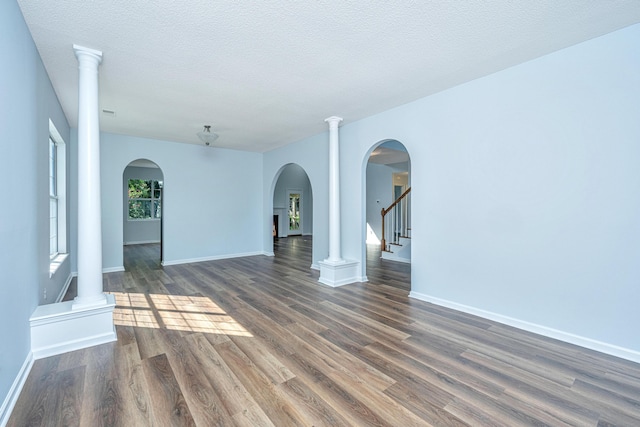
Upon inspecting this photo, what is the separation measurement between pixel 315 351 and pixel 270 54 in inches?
107

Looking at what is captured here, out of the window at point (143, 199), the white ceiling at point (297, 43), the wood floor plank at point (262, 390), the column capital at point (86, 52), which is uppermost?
the white ceiling at point (297, 43)

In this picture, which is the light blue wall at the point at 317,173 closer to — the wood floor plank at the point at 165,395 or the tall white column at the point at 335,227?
the tall white column at the point at 335,227

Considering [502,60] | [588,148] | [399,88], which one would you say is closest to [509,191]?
[588,148]

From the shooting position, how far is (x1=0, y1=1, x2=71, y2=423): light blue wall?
5.74 ft

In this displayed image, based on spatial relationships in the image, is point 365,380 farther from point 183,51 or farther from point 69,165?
point 69,165

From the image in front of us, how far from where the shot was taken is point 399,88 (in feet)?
11.5

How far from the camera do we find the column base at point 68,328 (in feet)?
7.75

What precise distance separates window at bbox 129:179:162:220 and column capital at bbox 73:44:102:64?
806 cm

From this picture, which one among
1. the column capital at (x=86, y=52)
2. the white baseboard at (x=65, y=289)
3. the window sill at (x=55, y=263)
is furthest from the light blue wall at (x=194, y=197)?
the column capital at (x=86, y=52)

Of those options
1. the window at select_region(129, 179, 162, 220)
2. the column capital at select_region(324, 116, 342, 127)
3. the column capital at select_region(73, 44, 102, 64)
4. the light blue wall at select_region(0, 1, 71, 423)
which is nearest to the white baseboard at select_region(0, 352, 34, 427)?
the light blue wall at select_region(0, 1, 71, 423)

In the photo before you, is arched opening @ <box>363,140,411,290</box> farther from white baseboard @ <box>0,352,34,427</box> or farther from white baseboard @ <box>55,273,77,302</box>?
white baseboard @ <box>55,273,77,302</box>

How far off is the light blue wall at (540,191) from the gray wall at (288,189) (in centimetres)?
848

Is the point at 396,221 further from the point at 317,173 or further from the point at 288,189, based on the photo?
the point at 288,189

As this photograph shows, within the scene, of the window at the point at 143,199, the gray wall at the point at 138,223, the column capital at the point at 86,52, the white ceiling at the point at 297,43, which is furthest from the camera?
the window at the point at 143,199
